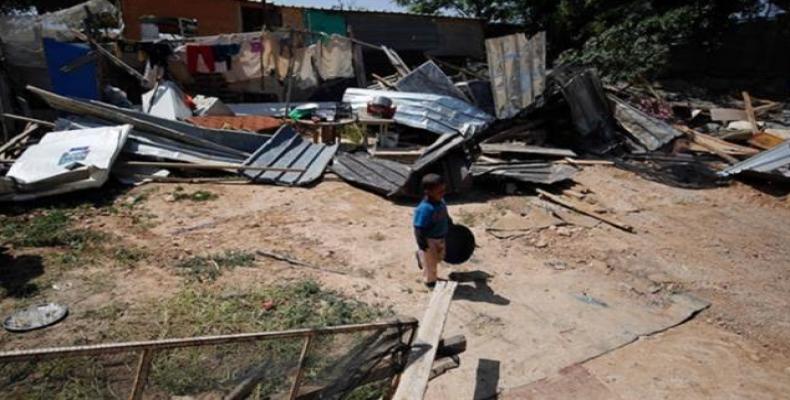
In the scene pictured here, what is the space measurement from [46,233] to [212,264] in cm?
209

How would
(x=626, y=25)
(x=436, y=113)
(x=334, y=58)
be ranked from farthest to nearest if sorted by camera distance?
(x=626, y=25)
(x=334, y=58)
(x=436, y=113)

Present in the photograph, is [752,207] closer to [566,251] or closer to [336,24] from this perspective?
[566,251]

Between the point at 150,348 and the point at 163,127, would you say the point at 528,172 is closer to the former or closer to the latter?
the point at 163,127

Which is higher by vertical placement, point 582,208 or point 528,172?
point 528,172

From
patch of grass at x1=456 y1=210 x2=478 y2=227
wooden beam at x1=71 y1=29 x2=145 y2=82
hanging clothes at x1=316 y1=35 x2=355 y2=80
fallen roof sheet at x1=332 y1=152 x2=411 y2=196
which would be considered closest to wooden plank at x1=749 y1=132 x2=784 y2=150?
patch of grass at x1=456 y1=210 x2=478 y2=227

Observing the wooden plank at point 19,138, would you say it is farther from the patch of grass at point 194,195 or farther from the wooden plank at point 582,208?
the wooden plank at point 582,208

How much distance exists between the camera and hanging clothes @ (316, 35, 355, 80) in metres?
12.7

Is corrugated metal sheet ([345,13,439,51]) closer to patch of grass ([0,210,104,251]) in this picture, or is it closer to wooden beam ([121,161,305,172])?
wooden beam ([121,161,305,172])

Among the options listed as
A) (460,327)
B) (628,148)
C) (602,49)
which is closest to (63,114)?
(460,327)

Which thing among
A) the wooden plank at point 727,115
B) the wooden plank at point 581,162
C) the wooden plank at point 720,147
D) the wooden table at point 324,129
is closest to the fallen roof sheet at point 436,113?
the wooden table at point 324,129

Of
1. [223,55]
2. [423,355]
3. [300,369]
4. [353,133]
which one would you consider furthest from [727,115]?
[300,369]

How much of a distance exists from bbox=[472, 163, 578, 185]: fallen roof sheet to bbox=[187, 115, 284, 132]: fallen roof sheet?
427cm

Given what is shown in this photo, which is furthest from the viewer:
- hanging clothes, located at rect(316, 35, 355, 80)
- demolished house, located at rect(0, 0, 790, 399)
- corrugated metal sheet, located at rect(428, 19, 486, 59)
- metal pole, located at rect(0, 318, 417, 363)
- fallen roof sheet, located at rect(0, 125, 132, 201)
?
corrugated metal sheet, located at rect(428, 19, 486, 59)

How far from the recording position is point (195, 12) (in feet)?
50.3
